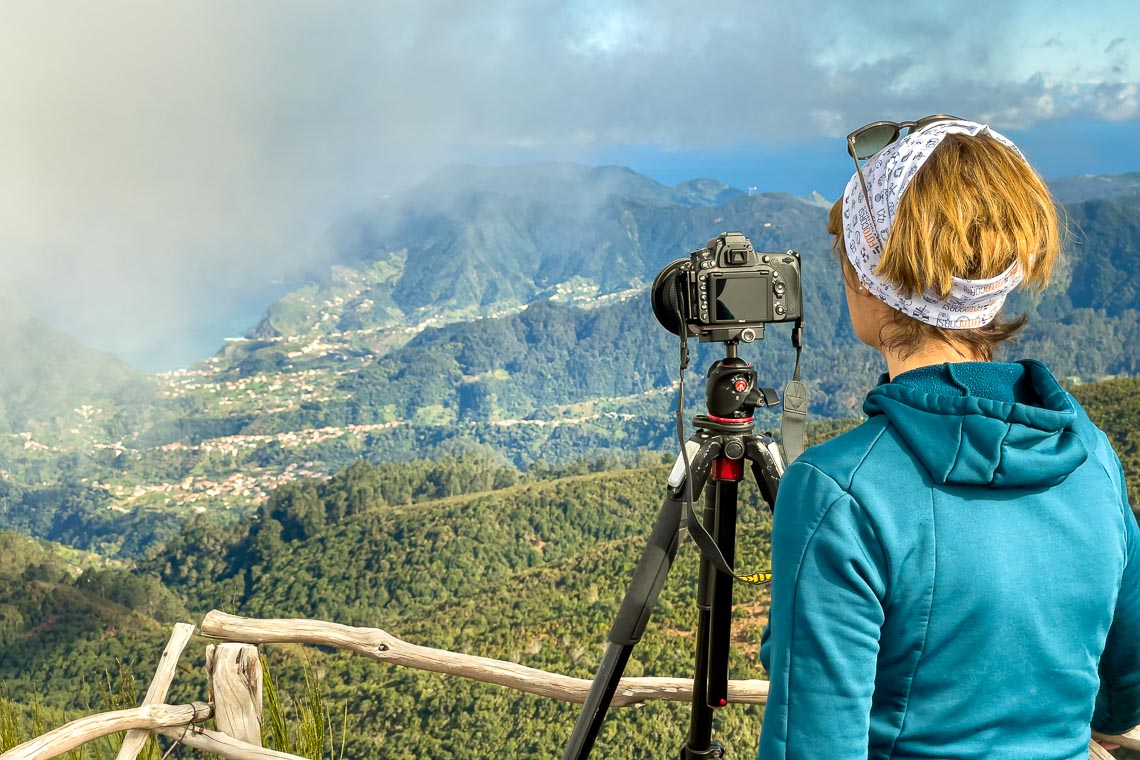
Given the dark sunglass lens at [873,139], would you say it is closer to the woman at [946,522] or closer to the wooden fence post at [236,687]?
the woman at [946,522]

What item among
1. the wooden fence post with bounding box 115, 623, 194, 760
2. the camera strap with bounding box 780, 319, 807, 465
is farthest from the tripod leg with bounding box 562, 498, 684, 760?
the wooden fence post with bounding box 115, 623, 194, 760

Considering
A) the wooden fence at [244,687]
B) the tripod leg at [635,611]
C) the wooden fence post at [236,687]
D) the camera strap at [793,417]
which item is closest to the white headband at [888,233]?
the camera strap at [793,417]

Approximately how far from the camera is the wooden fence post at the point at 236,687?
2535 mm

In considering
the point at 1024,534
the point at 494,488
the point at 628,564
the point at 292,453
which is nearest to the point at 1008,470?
the point at 1024,534

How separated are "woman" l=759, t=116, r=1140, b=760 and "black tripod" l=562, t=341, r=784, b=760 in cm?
78

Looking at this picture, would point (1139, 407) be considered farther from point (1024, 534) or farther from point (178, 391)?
point (178, 391)

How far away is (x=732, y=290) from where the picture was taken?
171cm

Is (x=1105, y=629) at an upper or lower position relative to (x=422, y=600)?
upper

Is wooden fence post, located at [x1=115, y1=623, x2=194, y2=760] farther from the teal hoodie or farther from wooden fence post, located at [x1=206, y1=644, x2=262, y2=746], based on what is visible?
the teal hoodie

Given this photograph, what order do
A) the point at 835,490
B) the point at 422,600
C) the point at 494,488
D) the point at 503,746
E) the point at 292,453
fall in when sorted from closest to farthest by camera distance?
the point at 835,490 → the point at 503,746 → the point at 422,600 → the point at 494,488 → the point at 292,453

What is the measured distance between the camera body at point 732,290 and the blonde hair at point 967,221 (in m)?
0.78

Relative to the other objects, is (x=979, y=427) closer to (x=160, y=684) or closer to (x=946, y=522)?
(x=946, y=522)

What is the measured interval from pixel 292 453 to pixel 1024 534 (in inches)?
5168

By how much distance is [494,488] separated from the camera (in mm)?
47375
